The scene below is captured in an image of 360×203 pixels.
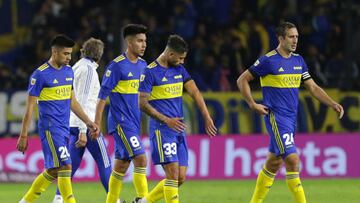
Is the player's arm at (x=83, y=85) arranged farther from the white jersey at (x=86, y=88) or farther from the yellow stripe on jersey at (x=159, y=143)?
the yellow stripe on jersey at (x=159, y=143)

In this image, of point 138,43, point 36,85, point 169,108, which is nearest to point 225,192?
point 138,43

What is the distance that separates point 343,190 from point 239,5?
7.71 metres

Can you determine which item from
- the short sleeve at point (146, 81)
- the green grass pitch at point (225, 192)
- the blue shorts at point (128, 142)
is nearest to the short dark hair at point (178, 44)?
the short sleeve at point (146, 81)

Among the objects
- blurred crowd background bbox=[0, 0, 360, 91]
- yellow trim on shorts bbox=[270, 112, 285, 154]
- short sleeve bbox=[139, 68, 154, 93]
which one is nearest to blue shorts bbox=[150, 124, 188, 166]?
short sleeve bbox=[139, 68, 154, 93]

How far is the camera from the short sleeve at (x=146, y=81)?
12930 millimetres

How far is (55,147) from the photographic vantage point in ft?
42.8

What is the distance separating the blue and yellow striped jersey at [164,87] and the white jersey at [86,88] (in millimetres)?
1543

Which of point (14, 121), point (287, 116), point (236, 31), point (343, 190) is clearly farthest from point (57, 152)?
point (236, 31)

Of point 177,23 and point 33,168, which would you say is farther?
point 177,23

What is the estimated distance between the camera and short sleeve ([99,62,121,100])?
13500 millimetres

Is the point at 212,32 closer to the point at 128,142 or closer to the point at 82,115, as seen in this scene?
the point at 128,142

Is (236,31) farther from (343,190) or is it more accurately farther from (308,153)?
(343,190)

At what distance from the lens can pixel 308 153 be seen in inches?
795

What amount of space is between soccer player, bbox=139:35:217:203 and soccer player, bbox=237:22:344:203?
81 cm
